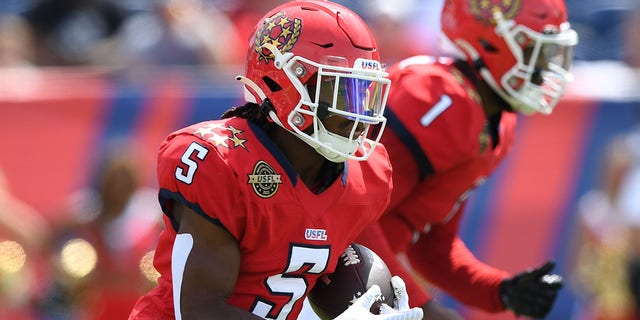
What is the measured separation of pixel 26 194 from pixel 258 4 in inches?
98.2

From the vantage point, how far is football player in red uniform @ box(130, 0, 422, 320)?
300 centimetres

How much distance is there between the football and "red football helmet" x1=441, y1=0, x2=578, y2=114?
1165mm

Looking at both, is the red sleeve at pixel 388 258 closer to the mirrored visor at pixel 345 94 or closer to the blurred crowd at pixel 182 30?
the mirrored visor at pixel 345 94

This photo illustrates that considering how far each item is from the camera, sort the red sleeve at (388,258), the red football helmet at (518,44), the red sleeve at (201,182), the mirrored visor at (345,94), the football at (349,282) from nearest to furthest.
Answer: the red sleeve at (201,182)
the mirrored visor at (345,94)
the football at (349,282)
the red sleeve at (388,258)
the red football helmet at (518,44)

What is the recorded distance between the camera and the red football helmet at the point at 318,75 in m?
3.16

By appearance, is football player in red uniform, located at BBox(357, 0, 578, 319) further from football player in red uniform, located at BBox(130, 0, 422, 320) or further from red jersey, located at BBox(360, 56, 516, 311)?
football player in red uniform, located at BBox(130, 0, 422, 320)

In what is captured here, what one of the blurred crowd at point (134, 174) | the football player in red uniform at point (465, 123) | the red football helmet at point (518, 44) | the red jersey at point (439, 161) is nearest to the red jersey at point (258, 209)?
the red jersey at point (439, 161)

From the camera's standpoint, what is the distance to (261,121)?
3.30 m

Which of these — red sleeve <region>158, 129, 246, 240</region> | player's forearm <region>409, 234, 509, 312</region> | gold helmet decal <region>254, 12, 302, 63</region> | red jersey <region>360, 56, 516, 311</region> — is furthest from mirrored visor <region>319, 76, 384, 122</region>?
player's forearm <region>409, 234, 509, 312</region>

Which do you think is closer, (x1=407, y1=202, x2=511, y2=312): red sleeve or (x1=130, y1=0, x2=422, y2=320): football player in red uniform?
(x1=130, y1=0, x2=422, y2=320): football player in red uniform

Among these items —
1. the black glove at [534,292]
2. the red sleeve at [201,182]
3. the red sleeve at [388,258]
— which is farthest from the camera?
the black glove at [534,292]

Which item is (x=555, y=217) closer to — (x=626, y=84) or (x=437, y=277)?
(x=626, y=84)

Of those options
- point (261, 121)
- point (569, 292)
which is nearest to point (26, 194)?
point (569, 292)

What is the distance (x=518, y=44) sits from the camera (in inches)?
169
